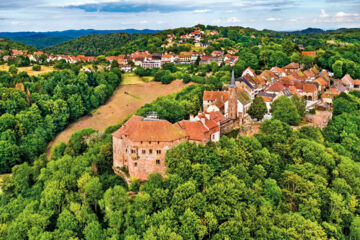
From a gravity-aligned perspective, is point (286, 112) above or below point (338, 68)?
below

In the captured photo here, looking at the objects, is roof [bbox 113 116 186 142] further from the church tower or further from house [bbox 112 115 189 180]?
the church tower

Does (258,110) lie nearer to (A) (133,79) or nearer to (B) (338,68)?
(B) (338,68)

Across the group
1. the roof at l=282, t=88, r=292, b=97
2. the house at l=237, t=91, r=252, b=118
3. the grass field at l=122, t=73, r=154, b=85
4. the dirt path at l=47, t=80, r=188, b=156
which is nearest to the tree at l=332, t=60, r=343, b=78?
the roof at l=282, t=88, r=292, b=97

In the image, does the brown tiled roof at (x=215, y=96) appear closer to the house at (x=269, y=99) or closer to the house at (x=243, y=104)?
the house at (x=243, y=104)

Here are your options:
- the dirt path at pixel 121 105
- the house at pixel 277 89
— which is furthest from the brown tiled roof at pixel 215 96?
the dirt path at pixel 121 105

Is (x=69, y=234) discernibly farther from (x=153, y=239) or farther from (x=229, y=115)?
(x=229, y=115)

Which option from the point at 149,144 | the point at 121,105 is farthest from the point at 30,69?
the point at 149,144

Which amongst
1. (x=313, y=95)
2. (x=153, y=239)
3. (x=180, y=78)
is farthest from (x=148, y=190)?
(x=180, y=78)
